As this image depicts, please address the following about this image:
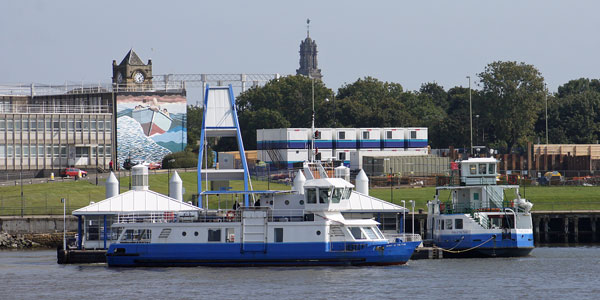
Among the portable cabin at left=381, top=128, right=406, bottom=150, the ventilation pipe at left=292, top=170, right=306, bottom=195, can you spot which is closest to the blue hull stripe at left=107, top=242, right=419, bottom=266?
the ventilation pipe at left=292, top=170, right=306, bottom=195

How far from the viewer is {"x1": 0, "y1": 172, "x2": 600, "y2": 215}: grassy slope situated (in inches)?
4195

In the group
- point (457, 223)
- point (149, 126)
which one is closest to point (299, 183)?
point (457, 223)


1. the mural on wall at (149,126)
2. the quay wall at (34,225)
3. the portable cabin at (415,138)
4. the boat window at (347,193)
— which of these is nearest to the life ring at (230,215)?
the boat window at (347,193)

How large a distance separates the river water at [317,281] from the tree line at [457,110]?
7973 cm

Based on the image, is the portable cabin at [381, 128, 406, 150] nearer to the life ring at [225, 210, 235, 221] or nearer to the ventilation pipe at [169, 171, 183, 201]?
the ventilation pipe at [169, 171, 183, 201]

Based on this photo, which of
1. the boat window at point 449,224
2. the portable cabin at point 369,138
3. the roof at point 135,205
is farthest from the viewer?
the portable cabin at point 369,138

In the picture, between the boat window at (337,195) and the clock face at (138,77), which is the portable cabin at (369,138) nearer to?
the clock face at (138,77)

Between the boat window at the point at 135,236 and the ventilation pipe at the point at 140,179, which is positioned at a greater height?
the ventilation pipe at the point at 140,179

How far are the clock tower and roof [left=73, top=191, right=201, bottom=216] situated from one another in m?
86.9

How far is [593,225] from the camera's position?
10050cm

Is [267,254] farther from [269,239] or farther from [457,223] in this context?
[457,223]

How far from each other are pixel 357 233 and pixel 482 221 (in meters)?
13.7

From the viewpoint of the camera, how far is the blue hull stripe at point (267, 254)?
6962 centimetres

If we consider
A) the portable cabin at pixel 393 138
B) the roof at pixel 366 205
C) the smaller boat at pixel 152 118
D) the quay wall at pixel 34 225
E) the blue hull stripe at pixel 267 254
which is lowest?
the blue hull stripe at pixel 267 254
